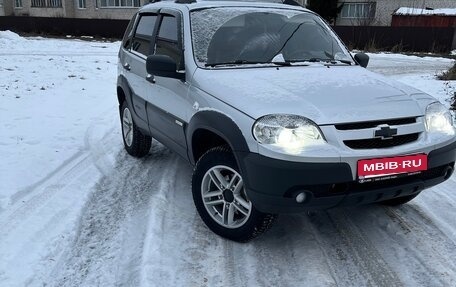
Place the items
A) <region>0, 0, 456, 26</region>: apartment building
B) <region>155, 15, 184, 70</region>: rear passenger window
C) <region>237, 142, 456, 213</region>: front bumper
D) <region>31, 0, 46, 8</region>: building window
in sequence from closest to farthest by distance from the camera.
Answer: <region>237, 142, 456, 213</region>: front bumper, <region>155, 15, 184, 70</region>: rear passenger window, <region>0, 0, 456, 26</region>: apartment building, <region>31, 0, 46, 8</region>: building window

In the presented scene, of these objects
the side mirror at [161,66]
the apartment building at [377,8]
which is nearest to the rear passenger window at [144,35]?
the side mirror at [161,66]

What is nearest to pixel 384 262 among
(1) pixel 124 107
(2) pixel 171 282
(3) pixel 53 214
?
(2) pixel 171 282

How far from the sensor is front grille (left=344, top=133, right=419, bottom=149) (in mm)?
3037

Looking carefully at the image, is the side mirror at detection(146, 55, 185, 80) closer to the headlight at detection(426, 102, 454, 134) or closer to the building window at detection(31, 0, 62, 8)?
the headlight at detection(426, 102, 454, 134)

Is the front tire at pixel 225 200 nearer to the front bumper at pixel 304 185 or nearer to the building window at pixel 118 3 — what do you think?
the front bumper at pixel 304 185

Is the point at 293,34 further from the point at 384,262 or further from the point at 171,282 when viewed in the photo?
the point at 171,282

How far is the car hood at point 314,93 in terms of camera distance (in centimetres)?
309

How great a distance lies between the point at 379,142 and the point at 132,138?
3305mm

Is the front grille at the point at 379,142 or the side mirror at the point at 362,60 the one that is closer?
the front grille at the point at 379,142

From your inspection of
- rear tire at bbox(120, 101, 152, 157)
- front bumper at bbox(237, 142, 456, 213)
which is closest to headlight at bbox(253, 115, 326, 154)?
front bumper at bbox(237, 142, 456, 213)

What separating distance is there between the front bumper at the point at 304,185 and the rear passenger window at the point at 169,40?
146 centimetres

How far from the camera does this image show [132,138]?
5.58 meters

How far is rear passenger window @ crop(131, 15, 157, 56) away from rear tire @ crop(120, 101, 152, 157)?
0.78 meters

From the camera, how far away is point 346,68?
4.12 m
